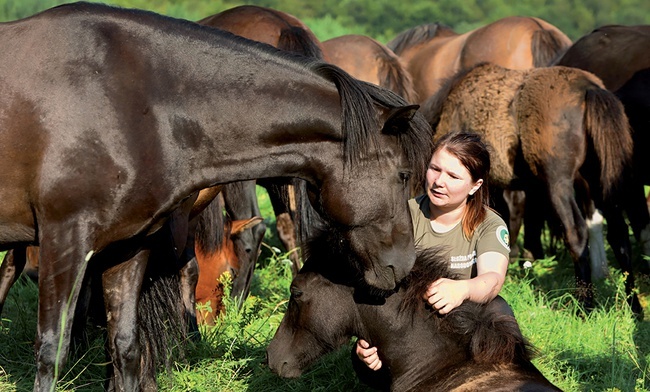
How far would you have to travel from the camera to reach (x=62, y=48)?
3535 mm

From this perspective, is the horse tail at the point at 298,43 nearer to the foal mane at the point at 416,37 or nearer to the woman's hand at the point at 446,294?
the woman's hand at the point at 446,294

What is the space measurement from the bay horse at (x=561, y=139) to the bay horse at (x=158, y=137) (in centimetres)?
295

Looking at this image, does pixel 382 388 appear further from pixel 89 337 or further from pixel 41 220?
pixel 89 337

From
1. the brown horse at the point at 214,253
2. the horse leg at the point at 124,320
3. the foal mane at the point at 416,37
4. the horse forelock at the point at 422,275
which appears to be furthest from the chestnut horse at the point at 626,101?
the foal mane at the point at 416,37

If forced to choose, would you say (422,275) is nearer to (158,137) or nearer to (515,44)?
(158,137)

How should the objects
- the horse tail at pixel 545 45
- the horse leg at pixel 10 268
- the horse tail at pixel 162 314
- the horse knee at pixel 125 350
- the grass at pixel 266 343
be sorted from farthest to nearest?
the horse tail at pixel 545 45 < the horse leg at pixel 10 268 < the horse tail at pixel 162 314 < the grass at pixel 266 343 < the horse knee at pixel 125 350

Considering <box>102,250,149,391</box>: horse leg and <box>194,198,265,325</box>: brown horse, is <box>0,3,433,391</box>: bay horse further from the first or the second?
<box>194,198,265,325</box>: brown horse

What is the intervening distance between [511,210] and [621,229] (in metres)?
1.50

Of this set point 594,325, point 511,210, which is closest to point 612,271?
point 511,210

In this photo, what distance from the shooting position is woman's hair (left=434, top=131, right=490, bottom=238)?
3.65 m

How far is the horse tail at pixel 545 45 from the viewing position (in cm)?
1047

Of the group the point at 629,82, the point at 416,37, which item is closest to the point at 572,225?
the point at 629,82

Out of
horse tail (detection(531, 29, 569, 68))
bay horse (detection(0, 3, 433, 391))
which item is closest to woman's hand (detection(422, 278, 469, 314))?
bay horse (detection(0, 3, 433, 391))

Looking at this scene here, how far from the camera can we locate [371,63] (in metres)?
9.02
